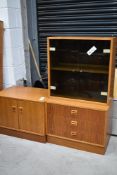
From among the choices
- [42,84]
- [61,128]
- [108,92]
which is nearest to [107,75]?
[108,92]

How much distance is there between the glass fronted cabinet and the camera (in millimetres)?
2446

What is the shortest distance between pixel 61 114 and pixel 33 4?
180cm

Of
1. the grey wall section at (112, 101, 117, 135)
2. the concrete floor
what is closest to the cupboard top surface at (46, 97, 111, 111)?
the grey wall section at (112, 101, 117, 135)

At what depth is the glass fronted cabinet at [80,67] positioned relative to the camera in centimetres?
245

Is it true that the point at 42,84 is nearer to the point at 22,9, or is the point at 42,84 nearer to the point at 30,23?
the point at 30,23


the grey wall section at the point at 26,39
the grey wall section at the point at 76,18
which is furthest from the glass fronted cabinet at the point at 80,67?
the grey wall section at the point at 26,39

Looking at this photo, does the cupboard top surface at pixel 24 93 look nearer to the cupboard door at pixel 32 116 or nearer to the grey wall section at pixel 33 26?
the cupboard door at pixel 32 116

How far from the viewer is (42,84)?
3.50m

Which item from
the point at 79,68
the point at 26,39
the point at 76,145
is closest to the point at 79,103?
the point at 79,68

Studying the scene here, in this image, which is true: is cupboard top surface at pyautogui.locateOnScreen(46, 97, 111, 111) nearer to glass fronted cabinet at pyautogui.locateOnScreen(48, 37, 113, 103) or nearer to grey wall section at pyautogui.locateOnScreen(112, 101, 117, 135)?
glass fronted cabinet at pyautogui.locateOnScreen(48, 37, 113, 103)

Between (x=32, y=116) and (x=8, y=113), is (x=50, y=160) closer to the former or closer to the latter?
(x=32, y=116)

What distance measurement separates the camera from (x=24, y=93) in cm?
297

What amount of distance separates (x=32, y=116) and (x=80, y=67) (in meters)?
0.88

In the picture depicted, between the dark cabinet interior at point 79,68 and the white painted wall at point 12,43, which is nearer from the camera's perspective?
the dark cabinet interior at point 79,68
